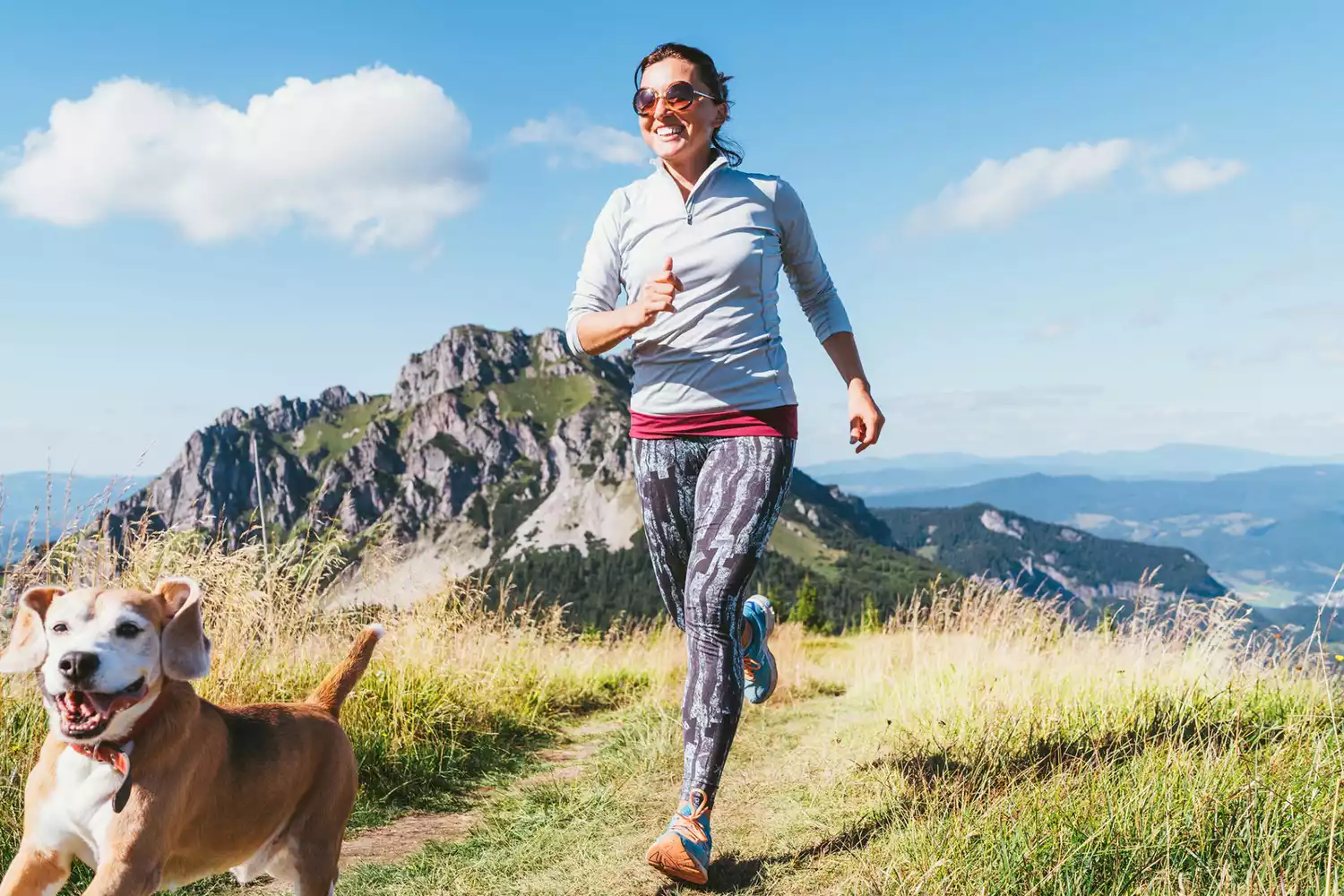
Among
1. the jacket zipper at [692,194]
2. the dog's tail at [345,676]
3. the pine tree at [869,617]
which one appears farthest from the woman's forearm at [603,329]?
the pine tree at [869,617]

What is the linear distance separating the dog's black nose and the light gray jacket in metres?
1.85

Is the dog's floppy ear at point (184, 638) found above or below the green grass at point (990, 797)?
above

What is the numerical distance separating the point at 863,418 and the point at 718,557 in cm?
79

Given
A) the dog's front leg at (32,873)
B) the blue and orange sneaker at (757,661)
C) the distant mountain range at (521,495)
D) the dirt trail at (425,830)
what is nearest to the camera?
the dog's front leg at (32,873)

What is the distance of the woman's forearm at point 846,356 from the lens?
11.1 ft

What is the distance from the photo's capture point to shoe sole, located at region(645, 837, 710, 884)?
2.79m

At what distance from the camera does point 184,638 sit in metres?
1.97

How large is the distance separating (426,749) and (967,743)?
294 centimetres

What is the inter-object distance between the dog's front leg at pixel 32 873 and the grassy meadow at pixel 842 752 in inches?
53.3

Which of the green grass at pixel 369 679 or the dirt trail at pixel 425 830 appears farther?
the green grass at pixel 369 679

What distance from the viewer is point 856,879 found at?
2.67 meters

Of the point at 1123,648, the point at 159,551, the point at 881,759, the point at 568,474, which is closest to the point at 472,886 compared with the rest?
the point at 881,759

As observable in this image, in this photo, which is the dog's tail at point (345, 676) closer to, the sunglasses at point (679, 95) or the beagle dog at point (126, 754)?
the beagle dog at point (126, 754)

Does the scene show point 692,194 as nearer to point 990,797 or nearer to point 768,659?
point 768,659
